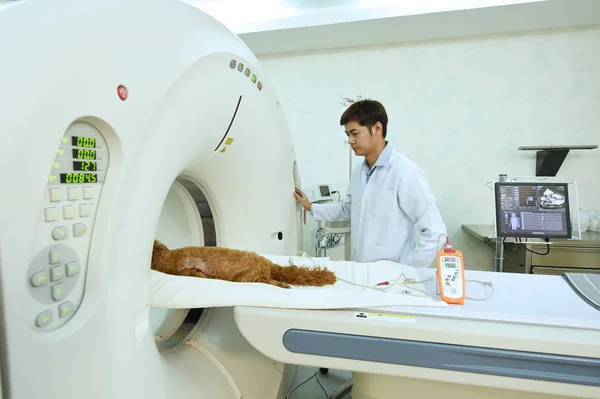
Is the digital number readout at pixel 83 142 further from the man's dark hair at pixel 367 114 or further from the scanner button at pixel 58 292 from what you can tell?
the man's dark hair at pixel 367 114

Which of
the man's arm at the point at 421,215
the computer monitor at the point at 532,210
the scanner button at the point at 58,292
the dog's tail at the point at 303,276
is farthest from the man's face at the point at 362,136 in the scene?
the scanner button at the point at 58,292

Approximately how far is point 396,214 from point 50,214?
1347mm

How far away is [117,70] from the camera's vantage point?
0.57m

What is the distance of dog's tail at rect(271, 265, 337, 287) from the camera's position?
36.6 inches

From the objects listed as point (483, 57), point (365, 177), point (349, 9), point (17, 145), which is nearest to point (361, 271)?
point (365, 177)

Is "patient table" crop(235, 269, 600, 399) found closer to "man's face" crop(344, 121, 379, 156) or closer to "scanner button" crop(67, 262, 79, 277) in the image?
"scanner button" crop(67, 262, 79, 277)

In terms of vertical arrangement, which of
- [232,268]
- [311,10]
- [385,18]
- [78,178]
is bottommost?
[232,268]

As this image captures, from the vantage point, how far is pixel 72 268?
1.71 ft

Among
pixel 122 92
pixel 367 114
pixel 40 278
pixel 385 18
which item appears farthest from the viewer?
pixel 385 18

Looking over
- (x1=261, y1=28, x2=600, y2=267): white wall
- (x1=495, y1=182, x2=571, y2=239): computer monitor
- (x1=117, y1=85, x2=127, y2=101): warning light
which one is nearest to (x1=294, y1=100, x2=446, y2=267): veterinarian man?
(x1=495, y1=182, x2=571, y2=239): computer monitor

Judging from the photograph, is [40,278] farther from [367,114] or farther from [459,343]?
[367,114]

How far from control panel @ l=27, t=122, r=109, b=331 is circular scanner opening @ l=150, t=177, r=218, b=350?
21.4 inches

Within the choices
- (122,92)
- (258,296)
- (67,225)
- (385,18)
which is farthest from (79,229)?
(385,18)

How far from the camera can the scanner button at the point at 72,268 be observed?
516mm
